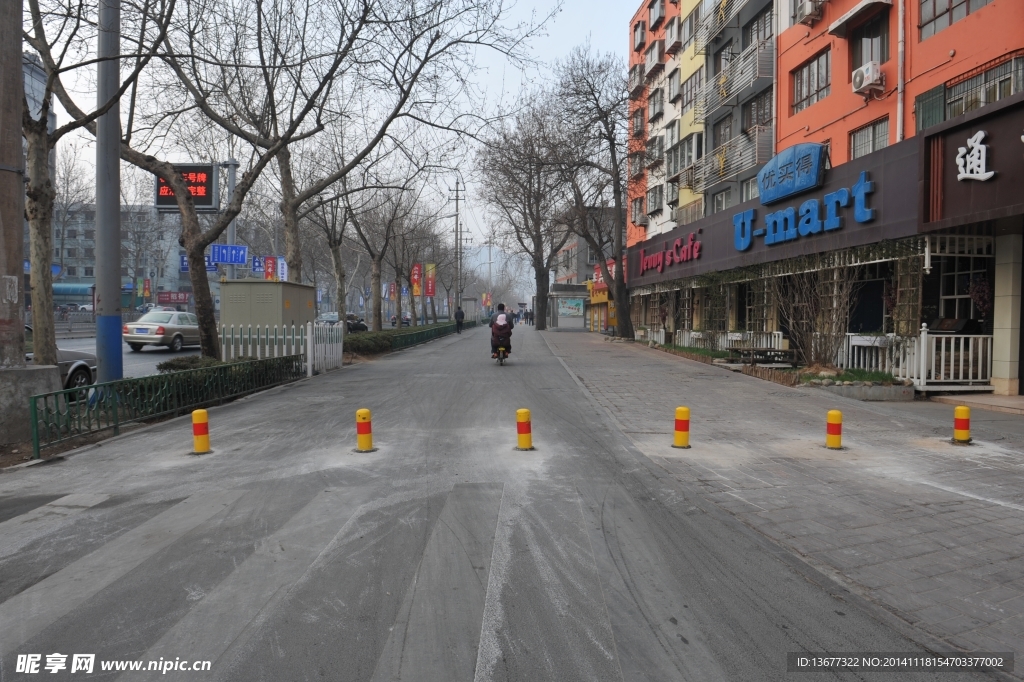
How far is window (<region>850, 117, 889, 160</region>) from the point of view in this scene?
16828 mm

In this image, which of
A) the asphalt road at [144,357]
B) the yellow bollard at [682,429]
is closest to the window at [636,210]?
Result: the asphalt road at [144,357]

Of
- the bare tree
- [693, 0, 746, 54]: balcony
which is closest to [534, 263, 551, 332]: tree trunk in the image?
the bare tree

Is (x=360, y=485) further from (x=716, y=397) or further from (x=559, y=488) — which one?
(x=716, y=397)

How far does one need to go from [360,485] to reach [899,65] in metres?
15.7

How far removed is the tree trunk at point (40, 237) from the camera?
9961mm

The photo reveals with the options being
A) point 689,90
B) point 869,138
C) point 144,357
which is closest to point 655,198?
point 689,90

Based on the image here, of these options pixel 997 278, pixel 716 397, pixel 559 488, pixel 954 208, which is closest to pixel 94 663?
pixel 559 488

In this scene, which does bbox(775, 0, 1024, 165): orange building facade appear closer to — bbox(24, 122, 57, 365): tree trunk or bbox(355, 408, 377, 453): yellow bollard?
bbox(355, 408, 377, 453): yellow bollard

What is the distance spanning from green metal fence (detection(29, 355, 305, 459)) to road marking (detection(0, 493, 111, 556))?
7.22 ft

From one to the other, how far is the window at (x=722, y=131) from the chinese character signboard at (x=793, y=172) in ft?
26.4

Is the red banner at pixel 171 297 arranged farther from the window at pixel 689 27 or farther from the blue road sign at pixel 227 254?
the window at pixel 689 27

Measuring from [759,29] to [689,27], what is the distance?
6880 millimetres

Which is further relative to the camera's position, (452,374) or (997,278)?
(452,374)

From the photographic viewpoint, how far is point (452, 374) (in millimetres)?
17984
